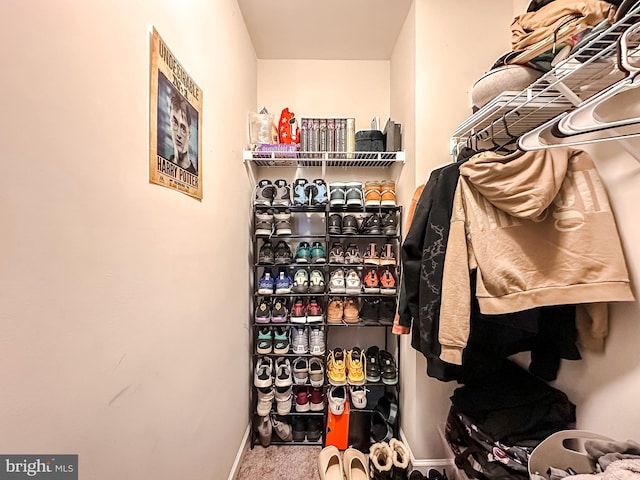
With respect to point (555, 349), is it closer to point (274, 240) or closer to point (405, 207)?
point (405, 207)

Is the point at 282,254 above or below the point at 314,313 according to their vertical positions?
above

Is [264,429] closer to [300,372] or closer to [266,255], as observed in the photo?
[300,372]

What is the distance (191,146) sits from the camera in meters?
1.05

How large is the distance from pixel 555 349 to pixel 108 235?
1.54 metres

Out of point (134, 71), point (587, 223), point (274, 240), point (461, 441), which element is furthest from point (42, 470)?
point (274, 240)

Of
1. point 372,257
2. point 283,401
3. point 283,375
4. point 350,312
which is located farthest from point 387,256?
point 283,401

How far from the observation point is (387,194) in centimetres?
188

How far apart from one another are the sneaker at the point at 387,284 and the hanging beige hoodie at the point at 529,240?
0.76 meters

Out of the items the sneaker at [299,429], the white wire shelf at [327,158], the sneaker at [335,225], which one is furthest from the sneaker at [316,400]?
the white wire shelf at [327,158]

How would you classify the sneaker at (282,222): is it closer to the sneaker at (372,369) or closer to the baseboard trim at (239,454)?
the sneaker at (372,369)

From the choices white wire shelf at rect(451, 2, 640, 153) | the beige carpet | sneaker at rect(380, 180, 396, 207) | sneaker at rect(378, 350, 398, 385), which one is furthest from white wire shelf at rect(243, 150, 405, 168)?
the beige carpet

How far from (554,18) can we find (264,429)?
2.34 m

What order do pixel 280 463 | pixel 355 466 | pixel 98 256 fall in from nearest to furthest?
pixel 98 256, pixel 355 466, pixel 280 463

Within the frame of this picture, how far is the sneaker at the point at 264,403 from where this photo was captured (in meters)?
1.78
